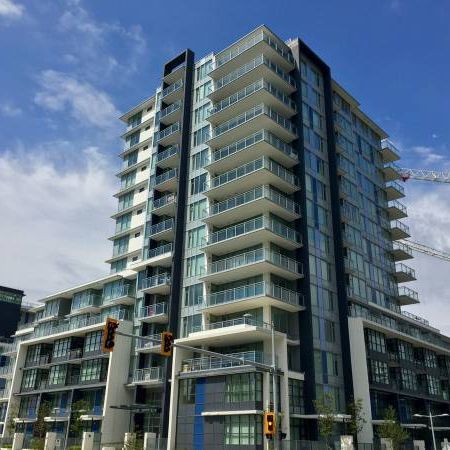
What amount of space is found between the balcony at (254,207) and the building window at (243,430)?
19817mm

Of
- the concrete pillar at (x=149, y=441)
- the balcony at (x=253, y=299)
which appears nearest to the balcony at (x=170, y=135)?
the balcony at (x=253, y=299)

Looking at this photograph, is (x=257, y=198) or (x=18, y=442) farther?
(x=18, y=442)

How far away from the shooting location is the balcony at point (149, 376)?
53.2 metres

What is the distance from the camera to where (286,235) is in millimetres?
52500

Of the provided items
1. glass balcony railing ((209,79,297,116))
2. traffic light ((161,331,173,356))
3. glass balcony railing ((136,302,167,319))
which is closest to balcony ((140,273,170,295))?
glass balcony railing ((136,302,167,319))

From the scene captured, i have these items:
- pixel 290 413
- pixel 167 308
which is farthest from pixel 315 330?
pixel 167 308

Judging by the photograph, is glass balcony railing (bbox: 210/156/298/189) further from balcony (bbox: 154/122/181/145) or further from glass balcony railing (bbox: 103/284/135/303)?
glass balcony railing (bbox: 103/284/135/303)

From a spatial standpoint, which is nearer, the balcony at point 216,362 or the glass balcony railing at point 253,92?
the balcony at point 216,362

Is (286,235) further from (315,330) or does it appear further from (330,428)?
(330,428)

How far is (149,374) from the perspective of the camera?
2132 inches

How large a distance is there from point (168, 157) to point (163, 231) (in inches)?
388

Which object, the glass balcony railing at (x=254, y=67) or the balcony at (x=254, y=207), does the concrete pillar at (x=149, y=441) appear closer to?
the balcony at (x=254, y=207)

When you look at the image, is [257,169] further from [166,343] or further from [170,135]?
[166,343]

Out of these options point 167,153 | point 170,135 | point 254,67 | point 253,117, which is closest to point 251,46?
point 254,67
